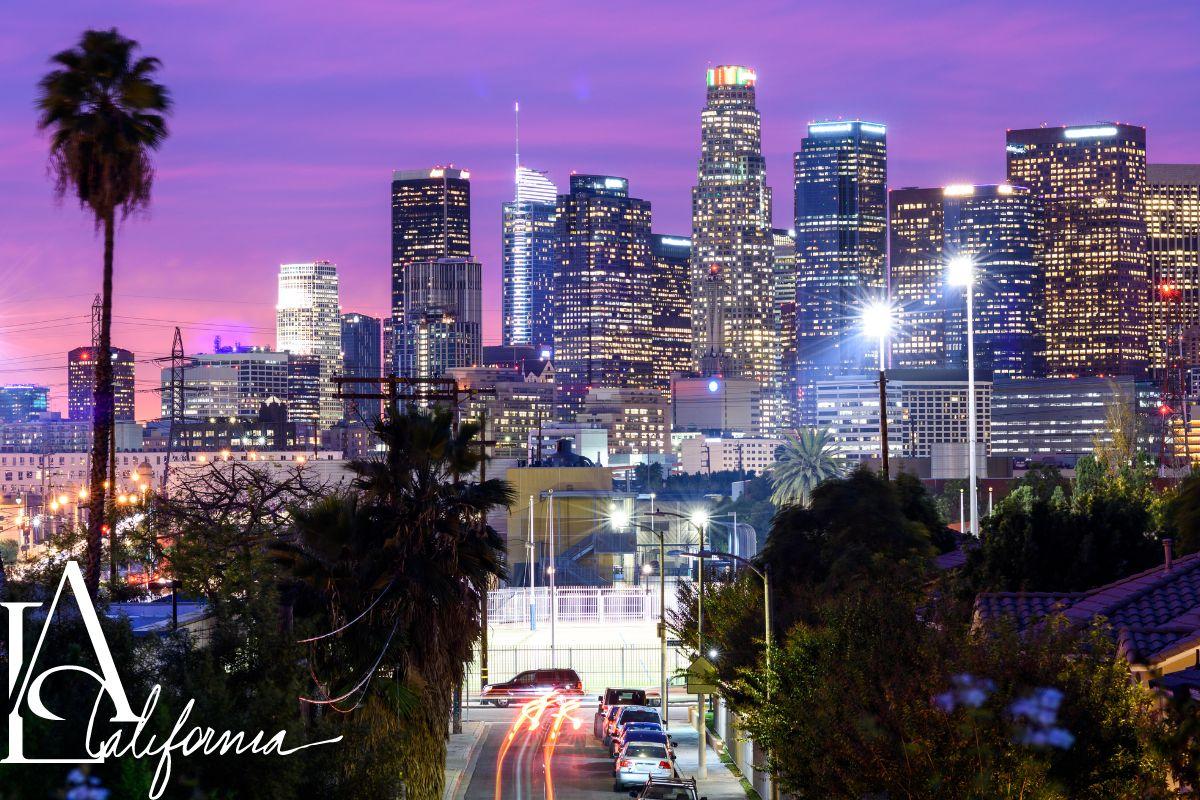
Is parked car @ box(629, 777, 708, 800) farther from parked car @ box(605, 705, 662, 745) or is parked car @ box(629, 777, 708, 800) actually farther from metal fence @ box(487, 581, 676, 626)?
metal fence @ box(487, 581, 676, 626)

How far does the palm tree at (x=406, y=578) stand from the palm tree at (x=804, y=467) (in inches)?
4099

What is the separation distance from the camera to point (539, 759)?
50.1m

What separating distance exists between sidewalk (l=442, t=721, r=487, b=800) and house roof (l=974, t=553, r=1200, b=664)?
1412cm

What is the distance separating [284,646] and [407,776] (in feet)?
28.3

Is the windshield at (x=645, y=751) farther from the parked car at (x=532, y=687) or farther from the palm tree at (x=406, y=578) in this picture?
the parked car at (x=532, y=687)

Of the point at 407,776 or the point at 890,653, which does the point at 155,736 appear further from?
the point at 407,776

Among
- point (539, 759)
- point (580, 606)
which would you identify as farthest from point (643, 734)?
point (580, 606)

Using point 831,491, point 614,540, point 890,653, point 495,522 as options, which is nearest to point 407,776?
point 890,653

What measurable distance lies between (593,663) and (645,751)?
33.7 m

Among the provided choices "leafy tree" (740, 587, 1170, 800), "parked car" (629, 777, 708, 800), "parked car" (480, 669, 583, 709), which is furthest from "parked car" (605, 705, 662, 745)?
"leafy tree" (740, 587, 1170, 800)

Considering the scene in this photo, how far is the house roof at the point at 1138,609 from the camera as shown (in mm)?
27562

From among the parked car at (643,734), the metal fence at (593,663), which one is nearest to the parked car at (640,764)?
the parked car at (643,734)

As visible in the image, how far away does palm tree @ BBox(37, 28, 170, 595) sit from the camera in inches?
1629

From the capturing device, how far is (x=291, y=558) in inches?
1267
